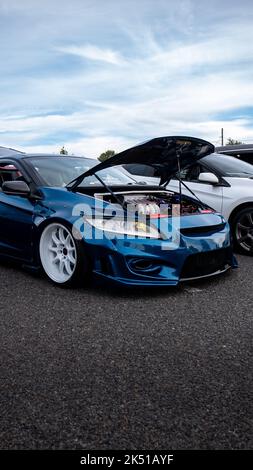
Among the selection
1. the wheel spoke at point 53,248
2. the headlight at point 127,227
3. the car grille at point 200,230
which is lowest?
the wheel spoke at point 53,248

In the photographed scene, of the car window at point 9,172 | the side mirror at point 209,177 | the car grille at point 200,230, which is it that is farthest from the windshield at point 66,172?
the car grille at point 200,230

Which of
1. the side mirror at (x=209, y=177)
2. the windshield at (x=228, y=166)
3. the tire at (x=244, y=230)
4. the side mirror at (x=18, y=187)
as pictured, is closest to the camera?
the side mirror at (x=18, y=187)

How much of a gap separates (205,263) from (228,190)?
1.86m

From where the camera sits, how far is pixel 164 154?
13.0 ft

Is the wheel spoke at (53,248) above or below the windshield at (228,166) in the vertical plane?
below

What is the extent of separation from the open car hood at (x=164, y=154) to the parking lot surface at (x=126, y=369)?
1.14 meters

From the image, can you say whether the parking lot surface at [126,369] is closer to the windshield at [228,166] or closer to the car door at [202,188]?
the car door at [202,188]

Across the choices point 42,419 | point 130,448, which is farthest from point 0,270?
point 130,448

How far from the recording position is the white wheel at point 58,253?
3555 millimetres

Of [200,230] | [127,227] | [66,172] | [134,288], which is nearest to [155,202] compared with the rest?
[200,230]

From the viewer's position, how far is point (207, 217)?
3.86 metres

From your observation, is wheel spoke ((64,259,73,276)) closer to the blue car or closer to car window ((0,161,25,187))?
the blue car

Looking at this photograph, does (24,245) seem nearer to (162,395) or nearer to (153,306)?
(153,306)

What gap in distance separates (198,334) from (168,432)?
3.33ft
